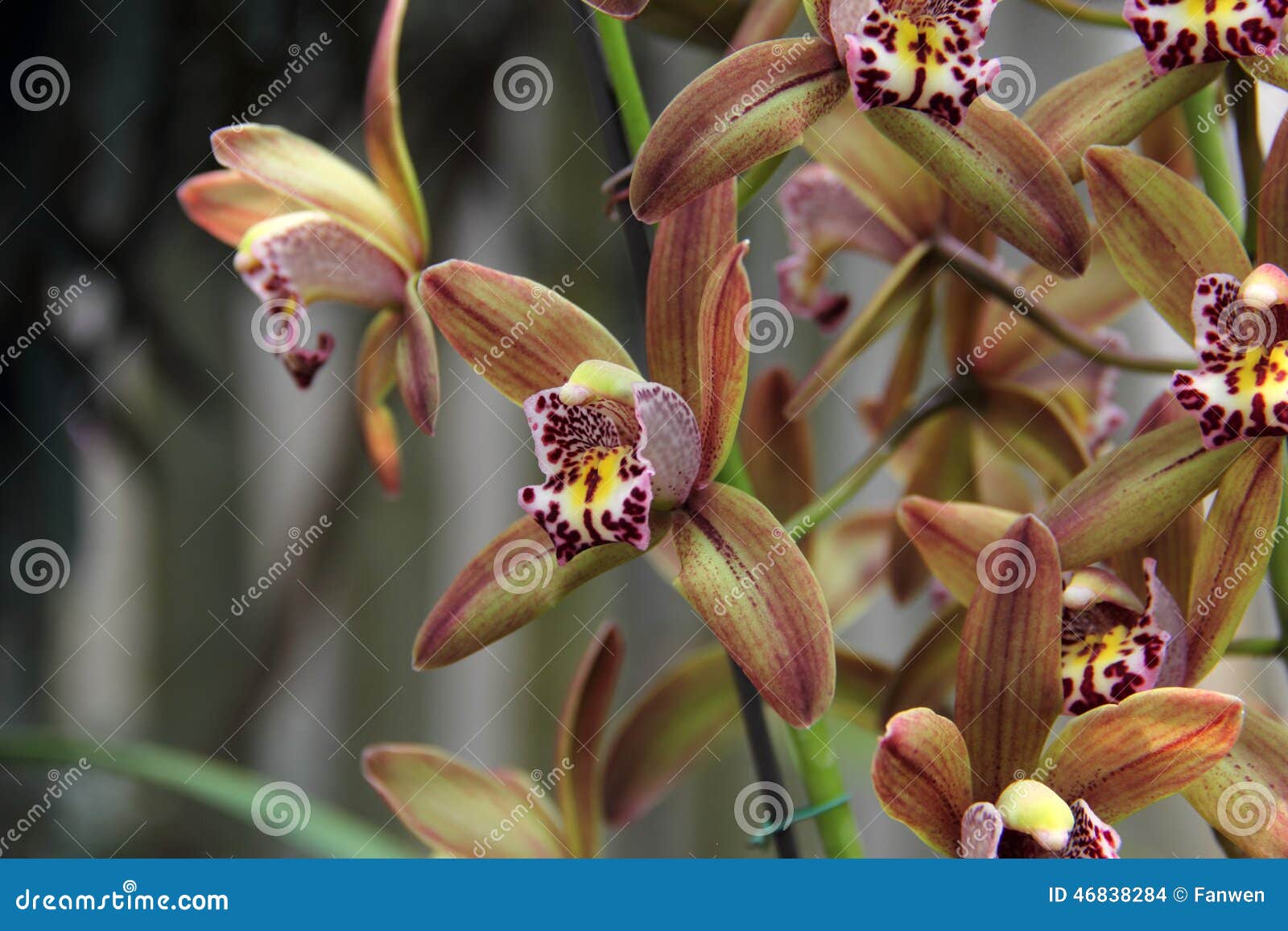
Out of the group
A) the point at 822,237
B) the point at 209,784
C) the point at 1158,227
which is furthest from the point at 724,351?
the point at 209,784

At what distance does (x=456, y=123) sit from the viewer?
4.59ft

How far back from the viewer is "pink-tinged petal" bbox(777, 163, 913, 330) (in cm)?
73

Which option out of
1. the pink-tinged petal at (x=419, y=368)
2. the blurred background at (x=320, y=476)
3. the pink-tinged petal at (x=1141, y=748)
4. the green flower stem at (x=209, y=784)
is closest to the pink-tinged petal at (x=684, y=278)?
the pink-tinged petal at (x=419, y=368)

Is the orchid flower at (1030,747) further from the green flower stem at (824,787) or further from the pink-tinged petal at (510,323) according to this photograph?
the pink-tinged petal at (510,323)

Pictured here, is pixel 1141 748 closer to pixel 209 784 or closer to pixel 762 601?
pixel 762 601

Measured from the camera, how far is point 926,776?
45cm

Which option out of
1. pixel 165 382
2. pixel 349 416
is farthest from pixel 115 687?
pixel 349 416

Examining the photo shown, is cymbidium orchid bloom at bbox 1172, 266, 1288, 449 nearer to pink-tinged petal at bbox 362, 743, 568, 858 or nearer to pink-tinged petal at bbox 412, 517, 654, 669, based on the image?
pink-tinged petal at bbox 412, 517, 654, 669

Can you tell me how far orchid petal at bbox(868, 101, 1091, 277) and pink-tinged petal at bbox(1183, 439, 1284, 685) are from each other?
119mm

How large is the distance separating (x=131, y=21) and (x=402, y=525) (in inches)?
35.9

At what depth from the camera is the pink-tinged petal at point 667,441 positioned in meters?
0.46

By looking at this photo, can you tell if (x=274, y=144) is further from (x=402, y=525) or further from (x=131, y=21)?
(x=402, y=525)

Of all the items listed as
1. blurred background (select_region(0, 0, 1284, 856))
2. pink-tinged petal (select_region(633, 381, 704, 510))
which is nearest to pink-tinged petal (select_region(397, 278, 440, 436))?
pink-tinged petal (select_region(633, 381, 704, 510))

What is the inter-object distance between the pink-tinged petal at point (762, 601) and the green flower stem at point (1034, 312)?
23cm
